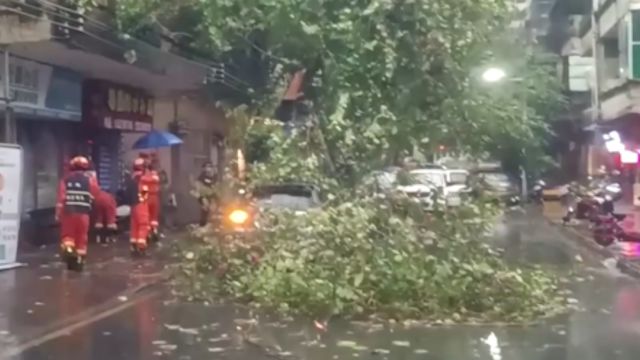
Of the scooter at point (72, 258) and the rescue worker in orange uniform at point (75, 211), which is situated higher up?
the rescue worker in orange uniform at point (75, 211)

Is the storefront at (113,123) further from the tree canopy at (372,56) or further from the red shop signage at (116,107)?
the tree canopy at (372,56)

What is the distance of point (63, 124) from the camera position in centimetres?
2952

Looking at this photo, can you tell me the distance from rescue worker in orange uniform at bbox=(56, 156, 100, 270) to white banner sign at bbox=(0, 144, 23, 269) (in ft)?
2.44

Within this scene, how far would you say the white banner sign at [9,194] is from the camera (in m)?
19.8

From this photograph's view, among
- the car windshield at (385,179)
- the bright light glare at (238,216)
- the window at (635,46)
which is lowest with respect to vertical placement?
the bright light glare at (238,216)

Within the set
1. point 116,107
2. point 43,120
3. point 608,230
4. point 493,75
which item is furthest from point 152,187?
point 493,75

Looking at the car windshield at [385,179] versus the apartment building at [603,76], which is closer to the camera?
the car windshield at [385,179]

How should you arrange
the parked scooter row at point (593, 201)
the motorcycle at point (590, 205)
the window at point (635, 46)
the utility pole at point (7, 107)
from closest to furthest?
the utility pole at point (7, 107)
the motorcycle at point (590, 205)
the parked scooter row at point (593, 201)
the window at point (635, 46)

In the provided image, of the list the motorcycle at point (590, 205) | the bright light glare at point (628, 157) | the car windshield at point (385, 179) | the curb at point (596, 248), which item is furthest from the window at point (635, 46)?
the car windshield at point (385, 179)

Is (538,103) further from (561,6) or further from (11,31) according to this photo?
(11,31)

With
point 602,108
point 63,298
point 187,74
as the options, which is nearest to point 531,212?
point 602,108

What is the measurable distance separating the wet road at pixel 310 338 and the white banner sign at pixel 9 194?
3.44m

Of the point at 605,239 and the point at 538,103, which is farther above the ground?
the point at 538,103

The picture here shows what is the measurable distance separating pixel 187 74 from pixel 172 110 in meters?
6.74
